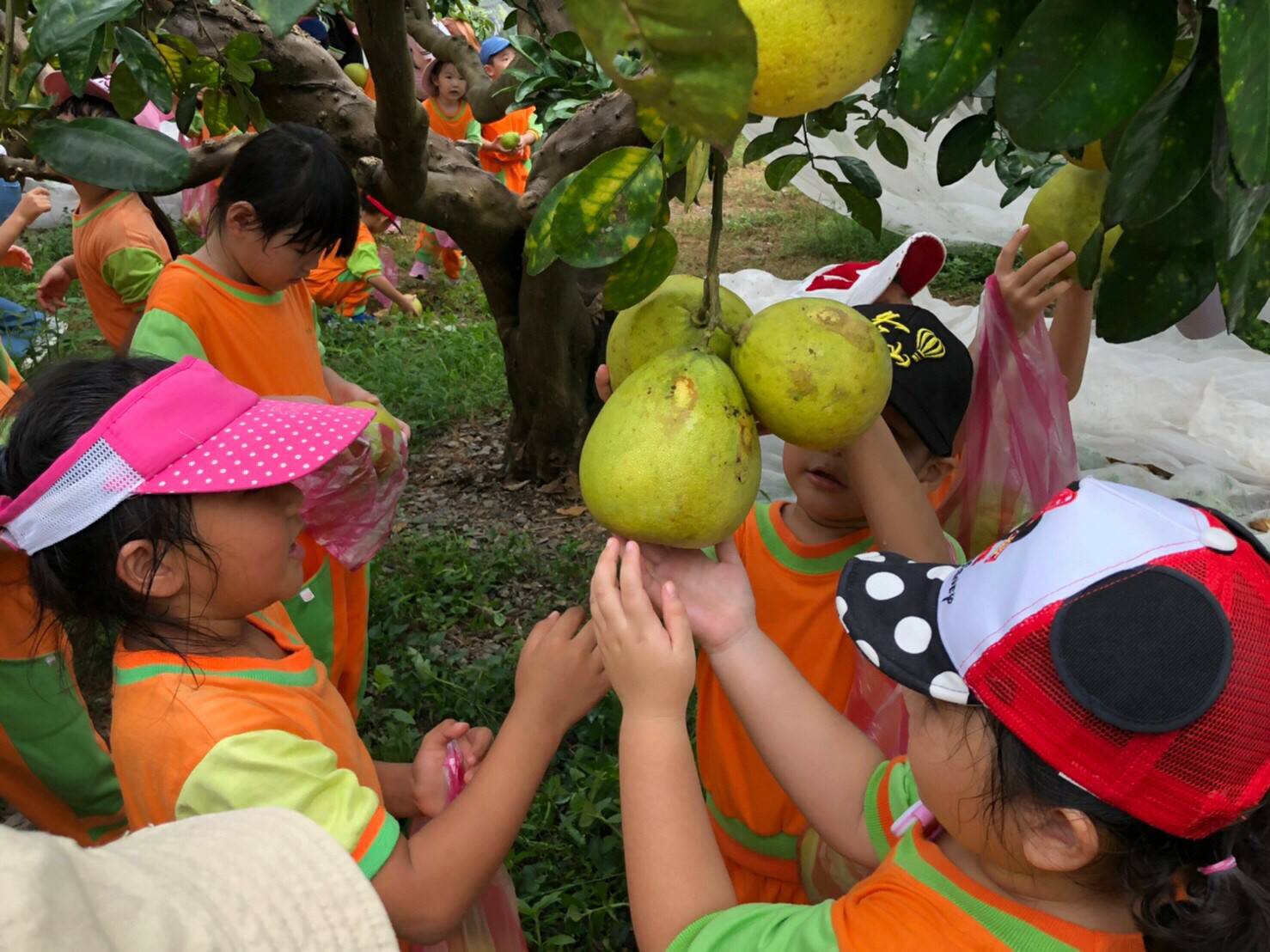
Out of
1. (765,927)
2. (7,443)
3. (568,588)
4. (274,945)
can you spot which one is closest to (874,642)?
(765,927)

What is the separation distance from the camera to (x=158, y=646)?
117 centimetres

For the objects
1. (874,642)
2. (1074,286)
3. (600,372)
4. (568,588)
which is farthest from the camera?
(568,588)

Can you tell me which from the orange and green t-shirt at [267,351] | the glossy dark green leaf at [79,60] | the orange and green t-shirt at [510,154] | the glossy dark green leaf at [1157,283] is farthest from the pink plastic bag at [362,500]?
the orange and green t-shirt at [510,154]

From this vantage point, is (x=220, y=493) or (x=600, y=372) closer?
(x=220, y=493)

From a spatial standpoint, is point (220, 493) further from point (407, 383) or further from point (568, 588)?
point (407, 383)

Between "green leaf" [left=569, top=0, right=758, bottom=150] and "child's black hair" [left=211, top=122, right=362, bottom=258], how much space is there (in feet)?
5.11

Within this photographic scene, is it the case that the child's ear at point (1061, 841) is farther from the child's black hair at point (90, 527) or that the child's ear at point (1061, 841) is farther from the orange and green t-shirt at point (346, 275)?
the orange and green t-shirt at point (346, 275)

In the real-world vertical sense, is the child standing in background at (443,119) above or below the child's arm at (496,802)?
below

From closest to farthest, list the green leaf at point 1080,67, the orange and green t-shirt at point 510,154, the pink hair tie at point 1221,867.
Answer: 1. the green leaf at point 1080,67
2. the pink hair tie at point 1221,867
3. the orange and green t-shirt at point 510,154

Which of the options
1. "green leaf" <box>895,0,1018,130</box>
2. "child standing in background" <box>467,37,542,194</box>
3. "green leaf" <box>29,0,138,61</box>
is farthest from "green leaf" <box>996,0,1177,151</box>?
"child standing in background" <box>467,37,542,194</box>

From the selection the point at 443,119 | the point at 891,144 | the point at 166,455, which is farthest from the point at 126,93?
the point at 443,119

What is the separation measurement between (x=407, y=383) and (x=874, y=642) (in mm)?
3949

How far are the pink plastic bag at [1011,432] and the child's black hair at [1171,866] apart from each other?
106cm

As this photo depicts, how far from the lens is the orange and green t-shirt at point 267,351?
1.98 m
